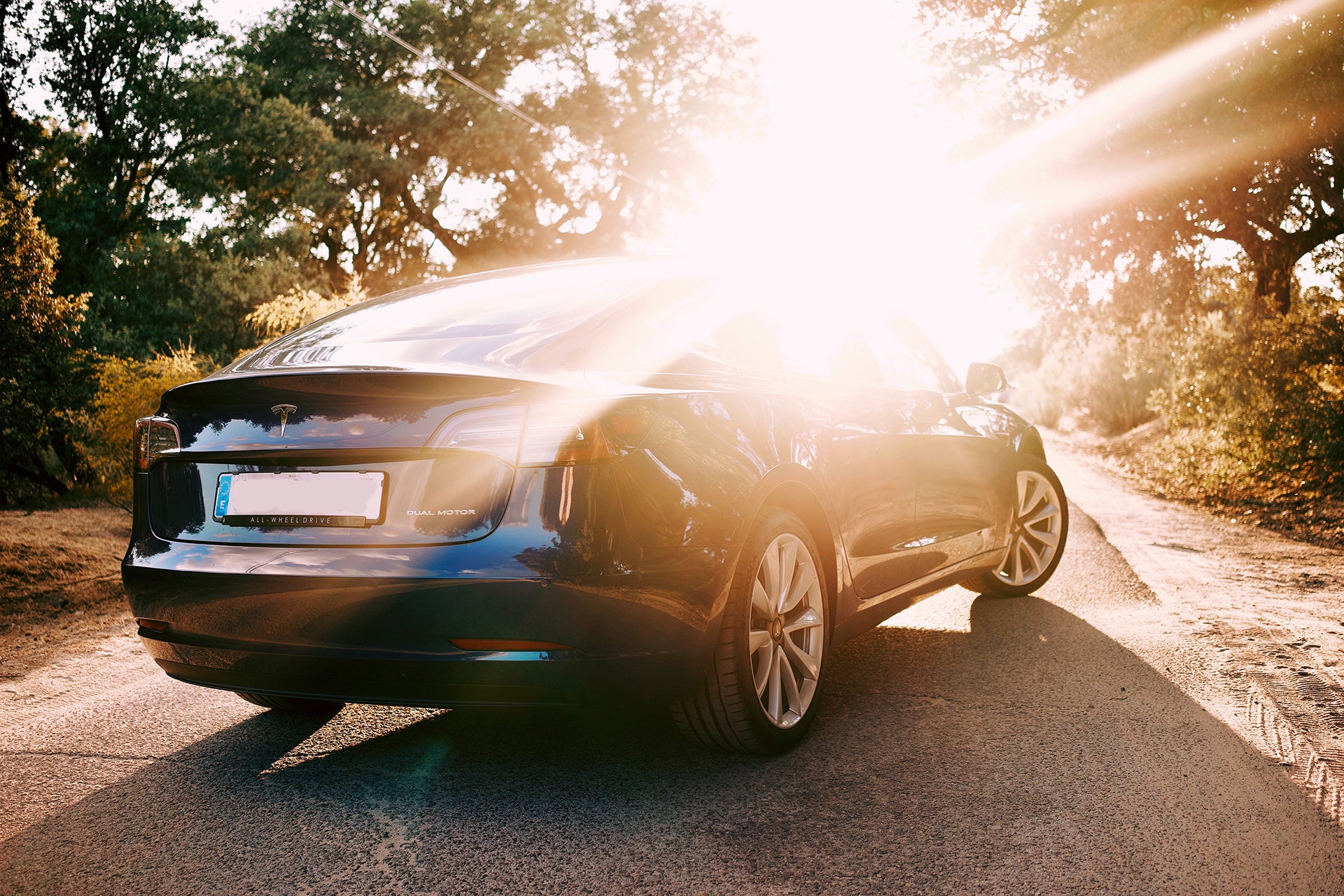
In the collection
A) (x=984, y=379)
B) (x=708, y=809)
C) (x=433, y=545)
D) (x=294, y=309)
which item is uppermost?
(x=294, y=309)

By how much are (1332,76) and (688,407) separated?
9499 mm

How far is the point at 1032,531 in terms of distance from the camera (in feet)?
19.2

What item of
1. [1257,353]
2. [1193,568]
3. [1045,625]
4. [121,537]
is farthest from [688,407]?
[1257,353]

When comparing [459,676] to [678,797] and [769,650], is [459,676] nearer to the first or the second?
[678,797]

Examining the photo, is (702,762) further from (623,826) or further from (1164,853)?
(1164,853)

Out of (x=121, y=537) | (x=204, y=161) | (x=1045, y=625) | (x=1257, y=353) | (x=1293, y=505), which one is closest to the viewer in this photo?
(x=1045, y=625)

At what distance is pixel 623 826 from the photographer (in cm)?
289

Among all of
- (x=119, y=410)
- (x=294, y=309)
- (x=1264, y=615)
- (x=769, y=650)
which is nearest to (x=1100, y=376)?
(x=294, y=309)

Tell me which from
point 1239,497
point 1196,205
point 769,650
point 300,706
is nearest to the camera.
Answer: point 769,650

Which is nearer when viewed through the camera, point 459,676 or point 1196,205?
point 459,676

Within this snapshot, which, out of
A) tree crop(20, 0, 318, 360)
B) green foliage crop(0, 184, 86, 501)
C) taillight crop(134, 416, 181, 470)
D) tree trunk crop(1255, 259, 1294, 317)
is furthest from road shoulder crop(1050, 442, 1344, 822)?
tree crop(20, 0, 318, 360)

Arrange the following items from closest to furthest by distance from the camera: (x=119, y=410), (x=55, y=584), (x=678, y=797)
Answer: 1. (x=678, y=797)
2. (x=55, y=584)
3. (x=119, y=410)

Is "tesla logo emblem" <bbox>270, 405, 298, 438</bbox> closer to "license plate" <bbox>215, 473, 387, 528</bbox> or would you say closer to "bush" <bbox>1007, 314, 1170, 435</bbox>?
"license plate" <bbox>215, 473, 387, 528</bbox>

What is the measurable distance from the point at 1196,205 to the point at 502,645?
1188cm
